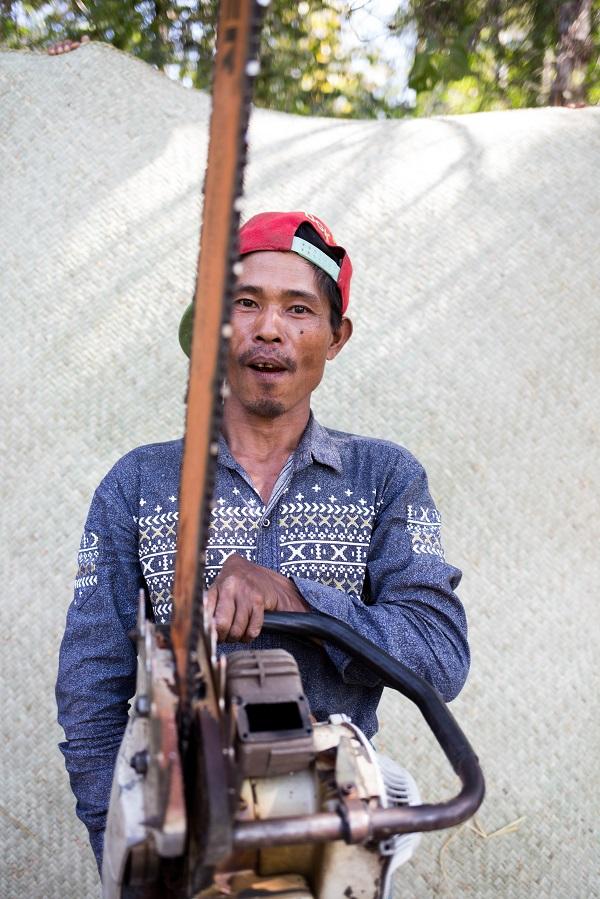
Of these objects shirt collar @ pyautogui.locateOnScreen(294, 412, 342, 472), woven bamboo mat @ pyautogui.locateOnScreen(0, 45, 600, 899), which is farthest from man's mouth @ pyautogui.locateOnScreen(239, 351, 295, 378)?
woven bamboo mat @ pyautogui.locateOnScreen(0, 45, 600, 899)

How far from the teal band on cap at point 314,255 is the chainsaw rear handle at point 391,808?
49 cm

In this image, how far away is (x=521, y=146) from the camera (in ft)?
7.16

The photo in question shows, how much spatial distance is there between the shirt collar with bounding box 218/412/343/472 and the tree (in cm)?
180

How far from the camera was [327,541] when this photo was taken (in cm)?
115

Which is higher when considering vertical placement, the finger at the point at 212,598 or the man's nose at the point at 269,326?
the man's nose at the point at 269,326

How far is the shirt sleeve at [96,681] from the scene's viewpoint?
1098mm

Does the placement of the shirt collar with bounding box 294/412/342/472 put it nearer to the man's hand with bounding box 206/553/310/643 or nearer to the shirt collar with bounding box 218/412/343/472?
the shirt collar with bounding box 218/412/343/472

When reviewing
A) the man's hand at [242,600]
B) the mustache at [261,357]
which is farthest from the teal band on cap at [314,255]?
the man's hand at [242,600]

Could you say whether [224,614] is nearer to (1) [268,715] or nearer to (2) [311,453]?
(1) [268,715]

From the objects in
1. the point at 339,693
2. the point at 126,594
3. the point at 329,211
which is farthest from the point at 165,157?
the point at 339,693

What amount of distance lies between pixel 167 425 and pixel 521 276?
0.86 metres

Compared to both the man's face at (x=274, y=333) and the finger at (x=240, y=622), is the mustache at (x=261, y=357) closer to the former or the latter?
the man's face at (x=274, y=333)

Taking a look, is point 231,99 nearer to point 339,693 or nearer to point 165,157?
point 339,693

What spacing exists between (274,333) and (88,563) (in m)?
0.37
